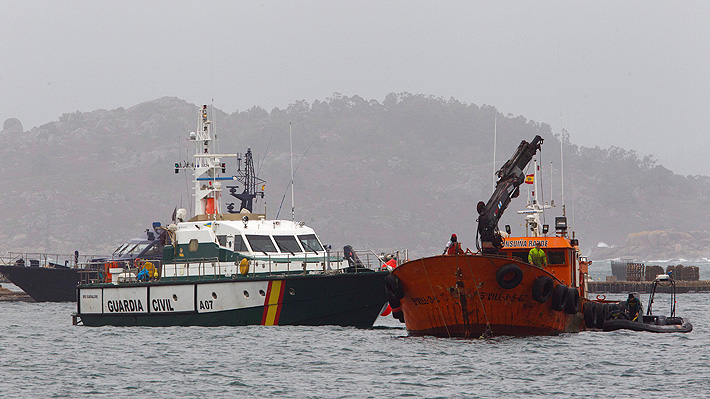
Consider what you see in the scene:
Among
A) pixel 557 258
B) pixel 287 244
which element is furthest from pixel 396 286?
pixel 287 244

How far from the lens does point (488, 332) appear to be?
A: 27453 mm

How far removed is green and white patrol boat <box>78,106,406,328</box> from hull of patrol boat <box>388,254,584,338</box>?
4181 millimetres

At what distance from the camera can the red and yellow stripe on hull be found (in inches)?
1272

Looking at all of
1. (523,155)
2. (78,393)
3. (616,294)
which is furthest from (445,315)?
(616,294)

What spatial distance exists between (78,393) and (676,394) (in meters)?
12.0

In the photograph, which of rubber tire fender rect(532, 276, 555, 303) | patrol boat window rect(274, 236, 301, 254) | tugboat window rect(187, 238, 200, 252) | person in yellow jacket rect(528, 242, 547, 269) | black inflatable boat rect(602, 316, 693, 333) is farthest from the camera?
tugboat window rect(187, 238, 200, 252)

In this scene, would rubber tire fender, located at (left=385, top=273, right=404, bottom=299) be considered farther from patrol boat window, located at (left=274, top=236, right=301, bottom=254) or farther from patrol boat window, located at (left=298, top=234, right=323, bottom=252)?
patrol boat window, located at (left=298, top=234, right=323, bottom=252)

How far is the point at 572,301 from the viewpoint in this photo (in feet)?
94.2

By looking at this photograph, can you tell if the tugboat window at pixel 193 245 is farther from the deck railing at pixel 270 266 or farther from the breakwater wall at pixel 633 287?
the breakwater wall at pixel 633 287

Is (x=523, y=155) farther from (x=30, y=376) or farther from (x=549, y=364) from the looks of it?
(x=30, y=376)

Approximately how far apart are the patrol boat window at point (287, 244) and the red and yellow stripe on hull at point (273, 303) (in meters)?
2.18

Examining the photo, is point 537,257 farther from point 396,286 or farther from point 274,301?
point 274,301

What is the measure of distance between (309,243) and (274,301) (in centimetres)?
319

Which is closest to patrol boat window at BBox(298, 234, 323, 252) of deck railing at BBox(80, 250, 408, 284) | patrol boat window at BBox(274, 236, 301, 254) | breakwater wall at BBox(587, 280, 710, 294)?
patrol boat window at BBox(274, 236, 301, 254)
